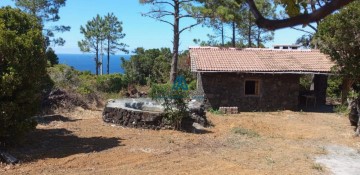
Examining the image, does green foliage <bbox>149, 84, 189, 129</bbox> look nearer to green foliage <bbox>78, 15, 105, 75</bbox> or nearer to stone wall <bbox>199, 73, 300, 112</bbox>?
stone wall <bbox>199, 73, 300, 112</bbox>

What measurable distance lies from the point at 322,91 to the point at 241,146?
12.3 metres

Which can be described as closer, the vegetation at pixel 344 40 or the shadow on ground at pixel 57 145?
the shadow on ground at pixel 57 145

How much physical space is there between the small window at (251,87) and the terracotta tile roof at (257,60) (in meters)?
1.00

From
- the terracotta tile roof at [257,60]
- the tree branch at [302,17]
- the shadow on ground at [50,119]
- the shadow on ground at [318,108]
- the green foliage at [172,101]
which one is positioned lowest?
the shadow on ground at [50,119]

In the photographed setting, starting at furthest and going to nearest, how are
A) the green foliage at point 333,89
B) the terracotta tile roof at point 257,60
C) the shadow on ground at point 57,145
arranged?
the green foliage at point 333,89, the terracotta tile roof at point 257,60, the shadow on ground at point 57,145

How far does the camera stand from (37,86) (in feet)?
31.2

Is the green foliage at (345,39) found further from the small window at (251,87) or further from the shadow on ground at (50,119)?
the shadow on ground at (50,119)

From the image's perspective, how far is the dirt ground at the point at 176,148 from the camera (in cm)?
847

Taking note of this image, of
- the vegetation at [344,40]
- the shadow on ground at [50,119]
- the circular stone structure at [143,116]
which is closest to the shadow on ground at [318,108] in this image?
the vegetation at [344,40]

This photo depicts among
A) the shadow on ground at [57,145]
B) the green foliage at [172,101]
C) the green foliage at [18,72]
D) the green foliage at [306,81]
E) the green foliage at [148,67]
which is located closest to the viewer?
the green foliage at [18,72]

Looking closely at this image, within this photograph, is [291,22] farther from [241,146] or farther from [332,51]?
[332,51]

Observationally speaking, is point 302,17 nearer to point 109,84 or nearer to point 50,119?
point 50,119

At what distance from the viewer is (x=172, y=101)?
12.7 metres

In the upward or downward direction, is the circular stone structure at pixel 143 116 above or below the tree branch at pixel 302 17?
below
